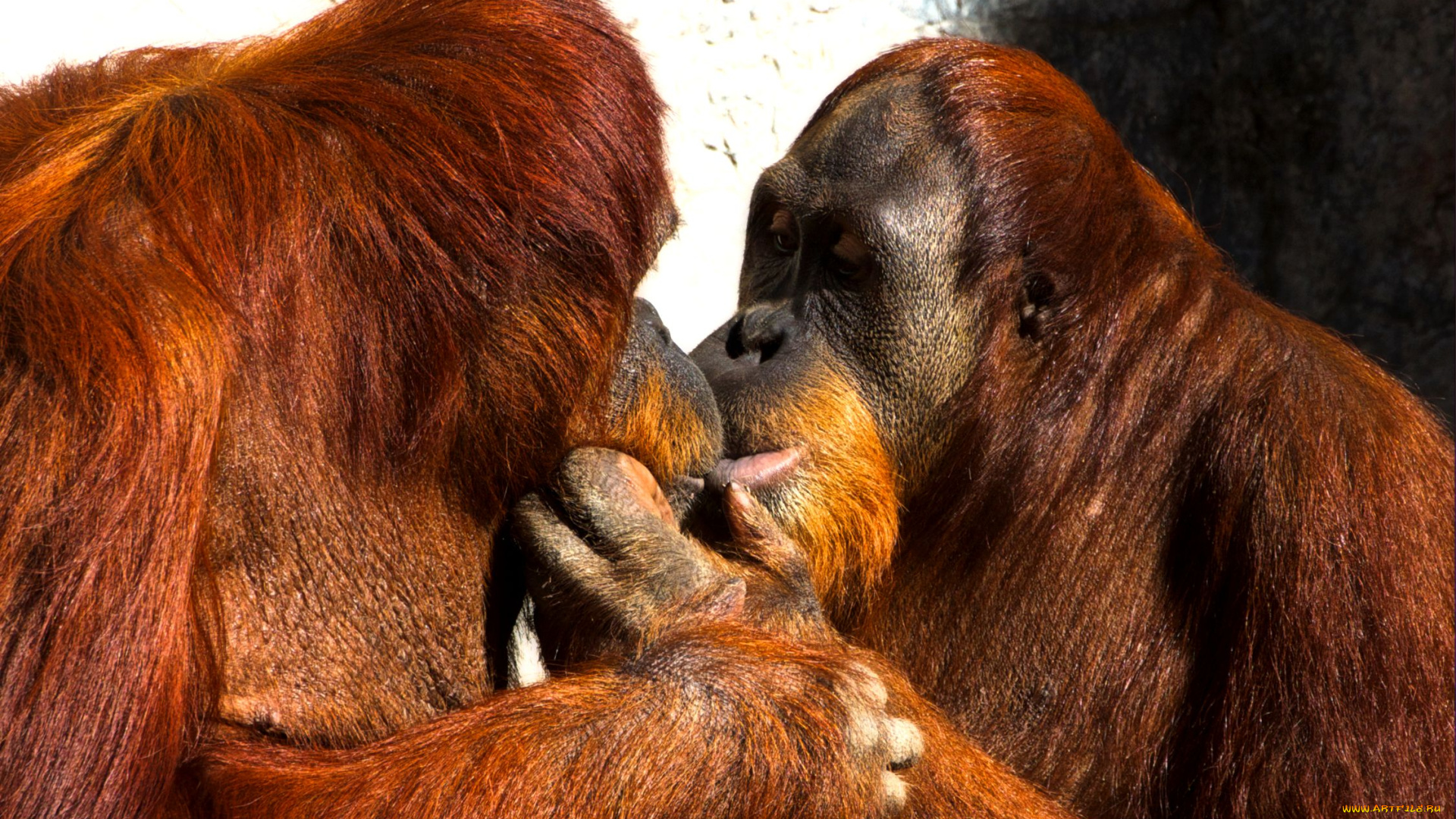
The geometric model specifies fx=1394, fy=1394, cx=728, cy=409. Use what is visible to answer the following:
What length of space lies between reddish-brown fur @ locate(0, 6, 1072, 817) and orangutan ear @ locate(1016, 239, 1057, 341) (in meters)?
0.63

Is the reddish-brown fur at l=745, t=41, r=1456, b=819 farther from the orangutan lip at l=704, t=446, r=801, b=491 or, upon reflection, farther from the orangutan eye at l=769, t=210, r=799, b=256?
the orangutan eye at l=769, t=210, r=799, b=256

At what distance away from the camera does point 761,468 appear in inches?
78.4

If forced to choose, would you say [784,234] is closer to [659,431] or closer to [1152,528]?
[659,431]

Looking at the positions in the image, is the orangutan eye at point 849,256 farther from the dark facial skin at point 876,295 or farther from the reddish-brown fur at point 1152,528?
the reddish-brown fur at point 1152,528

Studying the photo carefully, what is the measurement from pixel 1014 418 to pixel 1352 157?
8.84 feet

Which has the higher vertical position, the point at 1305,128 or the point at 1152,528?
the point at 1152,528

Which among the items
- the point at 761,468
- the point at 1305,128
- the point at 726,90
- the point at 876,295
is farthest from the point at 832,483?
the point at 1305,128

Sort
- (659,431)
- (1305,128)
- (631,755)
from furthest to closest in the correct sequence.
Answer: (1305,128), (659,431), (631,755)

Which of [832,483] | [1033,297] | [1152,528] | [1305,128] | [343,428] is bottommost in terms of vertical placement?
[1305,128]

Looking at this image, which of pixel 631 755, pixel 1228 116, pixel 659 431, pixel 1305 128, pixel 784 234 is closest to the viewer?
pixel 631 755

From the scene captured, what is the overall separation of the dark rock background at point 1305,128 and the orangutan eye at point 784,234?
82.2 inches

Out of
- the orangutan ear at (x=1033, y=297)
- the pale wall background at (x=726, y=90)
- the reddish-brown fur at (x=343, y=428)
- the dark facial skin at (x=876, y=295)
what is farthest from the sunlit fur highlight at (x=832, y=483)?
the pale wall background at (x=726, y=90)

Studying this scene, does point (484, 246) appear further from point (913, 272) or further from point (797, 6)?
point (797, 6)

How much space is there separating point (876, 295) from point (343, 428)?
0.88 meters
